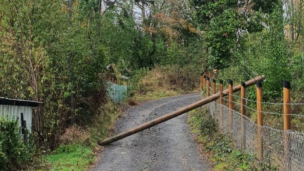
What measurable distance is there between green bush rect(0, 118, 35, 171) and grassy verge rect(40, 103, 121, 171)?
1026 millimetres

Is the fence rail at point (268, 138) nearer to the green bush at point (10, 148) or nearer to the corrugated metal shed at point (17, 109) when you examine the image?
the green bush at point (10, 148)

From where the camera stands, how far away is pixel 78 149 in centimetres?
1163

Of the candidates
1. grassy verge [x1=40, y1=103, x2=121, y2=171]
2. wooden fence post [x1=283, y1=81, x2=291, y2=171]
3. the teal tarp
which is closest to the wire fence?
wooden fence post [x1=283, y1=81, x2=291, y2=171]

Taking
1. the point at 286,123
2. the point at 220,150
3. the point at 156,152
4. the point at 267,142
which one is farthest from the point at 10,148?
the point at 286,123

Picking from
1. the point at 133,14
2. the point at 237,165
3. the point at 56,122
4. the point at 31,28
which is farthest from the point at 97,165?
the point at 133,14

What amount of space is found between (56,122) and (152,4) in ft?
89.0

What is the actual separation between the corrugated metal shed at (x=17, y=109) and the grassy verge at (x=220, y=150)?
5.62 meters

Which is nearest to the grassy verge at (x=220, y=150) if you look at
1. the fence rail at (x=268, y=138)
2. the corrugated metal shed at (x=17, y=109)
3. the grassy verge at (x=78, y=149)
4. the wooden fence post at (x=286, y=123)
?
the fence rail at (x=268, y=138)

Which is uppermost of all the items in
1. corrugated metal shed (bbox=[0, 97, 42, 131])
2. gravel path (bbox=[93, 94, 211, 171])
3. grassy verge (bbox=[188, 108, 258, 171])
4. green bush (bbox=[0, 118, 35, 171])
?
corrugated metal shed (bbox=[0, 97, 42, 131])

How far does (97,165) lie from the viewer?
10.4m

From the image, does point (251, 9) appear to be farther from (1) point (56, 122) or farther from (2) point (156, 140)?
(1) point (56, 122)

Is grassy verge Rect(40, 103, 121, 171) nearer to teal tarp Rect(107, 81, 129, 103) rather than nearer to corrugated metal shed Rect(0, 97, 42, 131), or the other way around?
corrugated metal shed Rect(0, 97, 42, 131)

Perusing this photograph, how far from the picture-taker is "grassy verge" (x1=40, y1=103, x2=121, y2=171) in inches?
393

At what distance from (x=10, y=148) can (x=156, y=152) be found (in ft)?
16.6
